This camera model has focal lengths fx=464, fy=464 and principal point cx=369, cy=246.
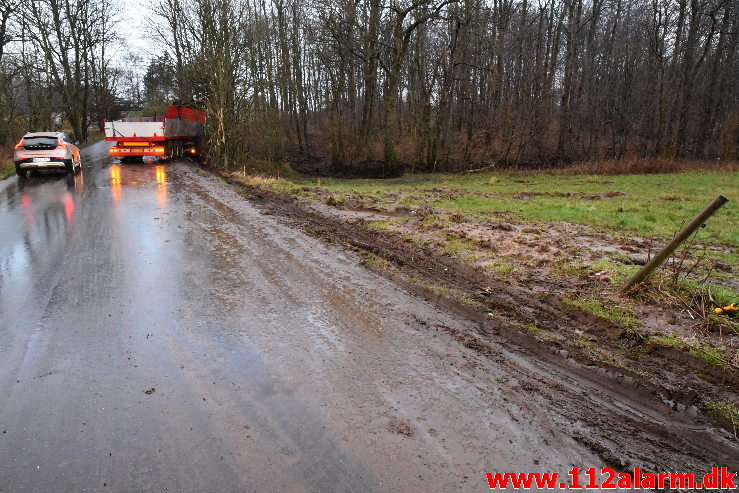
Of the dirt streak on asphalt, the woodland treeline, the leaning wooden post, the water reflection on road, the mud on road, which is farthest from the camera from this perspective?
the woodland treeline

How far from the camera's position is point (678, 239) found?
522cm

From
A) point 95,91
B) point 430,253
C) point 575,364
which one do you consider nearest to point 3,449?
point 575,364

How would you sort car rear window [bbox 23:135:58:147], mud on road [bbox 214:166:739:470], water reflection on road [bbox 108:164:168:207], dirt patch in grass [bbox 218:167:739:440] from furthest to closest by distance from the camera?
car rear window [bbox 23:135:58:147]
water reflection on road [bbox 108:164:168:207]
dirt patch in grass [bbox 218:167:739:440]
mud on road [bbox 214:166:739:470]

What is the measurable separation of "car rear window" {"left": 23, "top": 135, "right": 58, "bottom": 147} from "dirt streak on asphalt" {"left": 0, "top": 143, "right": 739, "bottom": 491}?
13.9 metres

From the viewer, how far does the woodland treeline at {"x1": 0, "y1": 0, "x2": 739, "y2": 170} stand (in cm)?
2320

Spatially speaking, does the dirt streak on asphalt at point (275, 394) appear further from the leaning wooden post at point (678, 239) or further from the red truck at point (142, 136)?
the red truck at point (142, 136)

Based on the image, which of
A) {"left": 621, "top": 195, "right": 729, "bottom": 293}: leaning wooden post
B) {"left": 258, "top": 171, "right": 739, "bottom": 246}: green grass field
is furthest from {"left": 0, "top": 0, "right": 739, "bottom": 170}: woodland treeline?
{"left": 621, "top": 195, "right": 729, "bottom": 293}: leaning wooden post

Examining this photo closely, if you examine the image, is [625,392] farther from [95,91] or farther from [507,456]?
[95,91]

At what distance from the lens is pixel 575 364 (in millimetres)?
4402

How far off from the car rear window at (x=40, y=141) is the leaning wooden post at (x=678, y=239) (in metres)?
20.6

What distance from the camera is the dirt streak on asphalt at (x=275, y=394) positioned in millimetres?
3008

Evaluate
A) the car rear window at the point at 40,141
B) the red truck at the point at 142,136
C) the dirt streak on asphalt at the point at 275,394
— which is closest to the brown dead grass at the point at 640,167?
the red truck at the point at 142,136

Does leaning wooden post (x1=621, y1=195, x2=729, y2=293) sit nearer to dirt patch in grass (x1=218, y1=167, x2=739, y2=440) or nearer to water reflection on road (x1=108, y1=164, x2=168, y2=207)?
dirt patch in grass (x1=218, y1=167, x2=739, y2=440)

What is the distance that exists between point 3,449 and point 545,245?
7772mm
